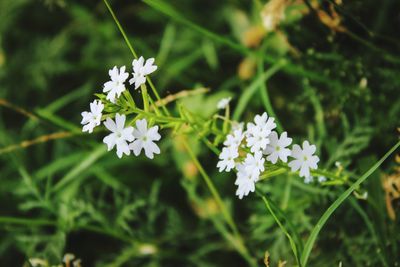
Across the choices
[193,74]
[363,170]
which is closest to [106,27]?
[193,74]

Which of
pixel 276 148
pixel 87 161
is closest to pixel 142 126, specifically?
pixel 276 148

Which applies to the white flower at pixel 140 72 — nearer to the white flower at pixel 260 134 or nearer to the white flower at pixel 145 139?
the white flower at pixel 145 139

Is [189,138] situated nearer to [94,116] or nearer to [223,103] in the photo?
[223,103]

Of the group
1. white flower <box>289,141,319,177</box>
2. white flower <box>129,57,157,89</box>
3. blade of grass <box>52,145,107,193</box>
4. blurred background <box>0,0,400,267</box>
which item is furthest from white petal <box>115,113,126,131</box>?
blade of grass <box>52,145,107,193</box>

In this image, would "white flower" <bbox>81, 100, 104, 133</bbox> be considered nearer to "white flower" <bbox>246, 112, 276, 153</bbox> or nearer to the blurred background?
"white flower" <bbox>246, 112, 276, 153</bbox>

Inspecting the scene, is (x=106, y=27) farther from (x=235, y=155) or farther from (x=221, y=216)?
(x=235, y=155)

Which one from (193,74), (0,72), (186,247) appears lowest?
(186,247)
